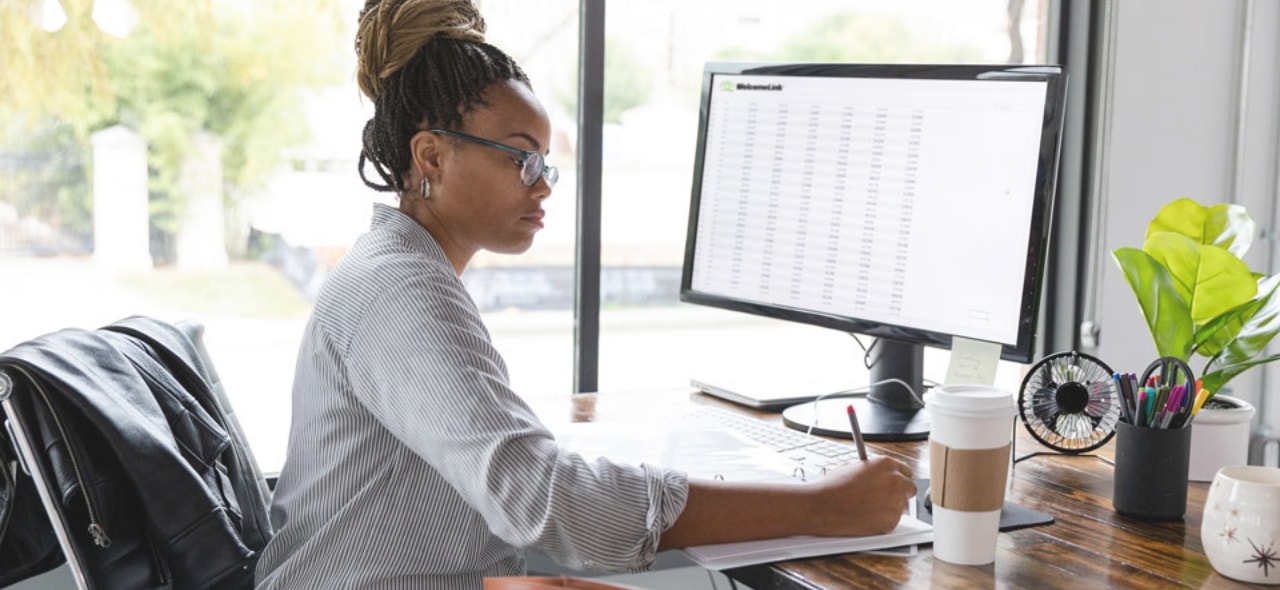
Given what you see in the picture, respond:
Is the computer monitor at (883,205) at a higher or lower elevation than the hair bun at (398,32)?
lower

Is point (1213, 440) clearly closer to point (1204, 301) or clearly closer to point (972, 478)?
point (1204, 301)

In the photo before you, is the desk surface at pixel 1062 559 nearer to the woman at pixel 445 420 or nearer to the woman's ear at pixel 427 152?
the woman at pixel 445 420

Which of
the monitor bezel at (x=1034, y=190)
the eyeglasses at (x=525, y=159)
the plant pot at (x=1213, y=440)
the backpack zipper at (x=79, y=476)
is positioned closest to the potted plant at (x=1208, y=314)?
the plant pot at (x=1213, y=440)

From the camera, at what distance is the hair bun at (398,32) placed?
143 centimetres

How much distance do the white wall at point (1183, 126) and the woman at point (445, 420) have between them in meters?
1.57

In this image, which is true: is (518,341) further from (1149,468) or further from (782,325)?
(1149,468)

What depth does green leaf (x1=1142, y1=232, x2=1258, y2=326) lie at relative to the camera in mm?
1412

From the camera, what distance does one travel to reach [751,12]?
2359 millimetres

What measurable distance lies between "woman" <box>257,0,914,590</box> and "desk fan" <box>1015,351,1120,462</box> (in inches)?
14.7

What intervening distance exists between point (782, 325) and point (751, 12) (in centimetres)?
57

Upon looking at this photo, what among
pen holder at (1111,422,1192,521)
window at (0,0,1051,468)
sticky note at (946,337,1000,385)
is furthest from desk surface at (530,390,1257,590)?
window at (0,0,1051,468)

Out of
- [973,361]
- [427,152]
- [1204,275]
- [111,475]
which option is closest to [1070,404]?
[973,361]

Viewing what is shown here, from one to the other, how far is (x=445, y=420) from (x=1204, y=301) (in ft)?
2.77

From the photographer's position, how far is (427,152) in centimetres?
141
